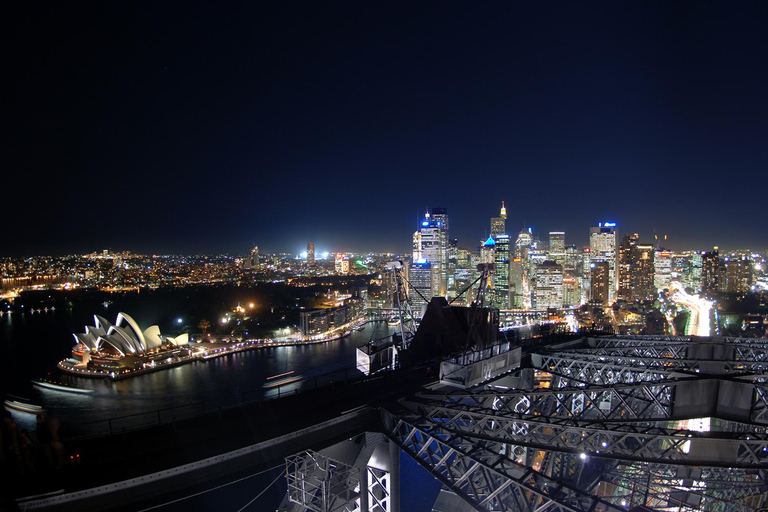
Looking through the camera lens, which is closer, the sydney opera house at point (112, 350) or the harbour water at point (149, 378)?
the harbour water at point (149, 378)

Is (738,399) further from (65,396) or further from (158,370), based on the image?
(158,370)

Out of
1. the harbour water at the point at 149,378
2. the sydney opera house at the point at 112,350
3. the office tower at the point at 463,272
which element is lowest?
the harbour water at the point at 149,378

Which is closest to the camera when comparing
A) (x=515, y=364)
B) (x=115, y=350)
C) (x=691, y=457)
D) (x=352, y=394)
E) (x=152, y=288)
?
(x=691, y=457)

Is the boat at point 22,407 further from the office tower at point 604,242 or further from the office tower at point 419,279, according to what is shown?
the office tower at point 604,242

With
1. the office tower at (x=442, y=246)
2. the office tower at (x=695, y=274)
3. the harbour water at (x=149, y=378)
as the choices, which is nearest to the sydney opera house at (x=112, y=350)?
the harbour water at (x=149, y=378)

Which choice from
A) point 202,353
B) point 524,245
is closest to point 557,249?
point 524,245

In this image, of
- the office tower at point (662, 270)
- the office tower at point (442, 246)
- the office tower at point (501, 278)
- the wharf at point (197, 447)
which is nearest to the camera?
the wharf at point (197, 447)

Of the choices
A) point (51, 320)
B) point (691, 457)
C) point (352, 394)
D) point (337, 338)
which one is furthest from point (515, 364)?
point (51, 320)

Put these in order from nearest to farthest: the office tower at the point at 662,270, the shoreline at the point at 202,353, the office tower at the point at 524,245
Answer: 1. the shoreline at the point at 202,353
2. the office tower at the point at 662,270
3. the office tower at the point at 524,245
